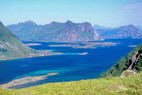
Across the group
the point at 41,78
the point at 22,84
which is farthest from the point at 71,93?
the point at 41,78

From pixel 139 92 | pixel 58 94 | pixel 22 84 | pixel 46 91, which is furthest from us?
pixel 22 84

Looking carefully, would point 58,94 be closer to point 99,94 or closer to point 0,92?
point 99,94

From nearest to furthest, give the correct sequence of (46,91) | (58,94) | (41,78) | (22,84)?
(58,94)
(46,91)
(22,84)
(41,78)

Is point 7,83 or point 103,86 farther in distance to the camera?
point 7,83

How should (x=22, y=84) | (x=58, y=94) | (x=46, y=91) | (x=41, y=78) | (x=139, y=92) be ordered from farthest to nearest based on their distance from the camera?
(x=41, y=78) → (x=22, y=84) → (x=46, y=91) → (x=58, y=94) → (x=139, y=92)

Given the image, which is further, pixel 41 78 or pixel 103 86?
pixel 41 78

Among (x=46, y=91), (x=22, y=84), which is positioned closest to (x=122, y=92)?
(x=46, y=91)

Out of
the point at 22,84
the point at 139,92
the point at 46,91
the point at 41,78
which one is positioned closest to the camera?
the point at 139,92

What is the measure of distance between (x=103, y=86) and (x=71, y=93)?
3.17 m

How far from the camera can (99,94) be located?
1538cm

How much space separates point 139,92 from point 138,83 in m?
2.89

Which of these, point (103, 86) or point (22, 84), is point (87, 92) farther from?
point (22, 84)

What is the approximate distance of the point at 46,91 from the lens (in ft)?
56.2

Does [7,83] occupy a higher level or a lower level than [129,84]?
lower
